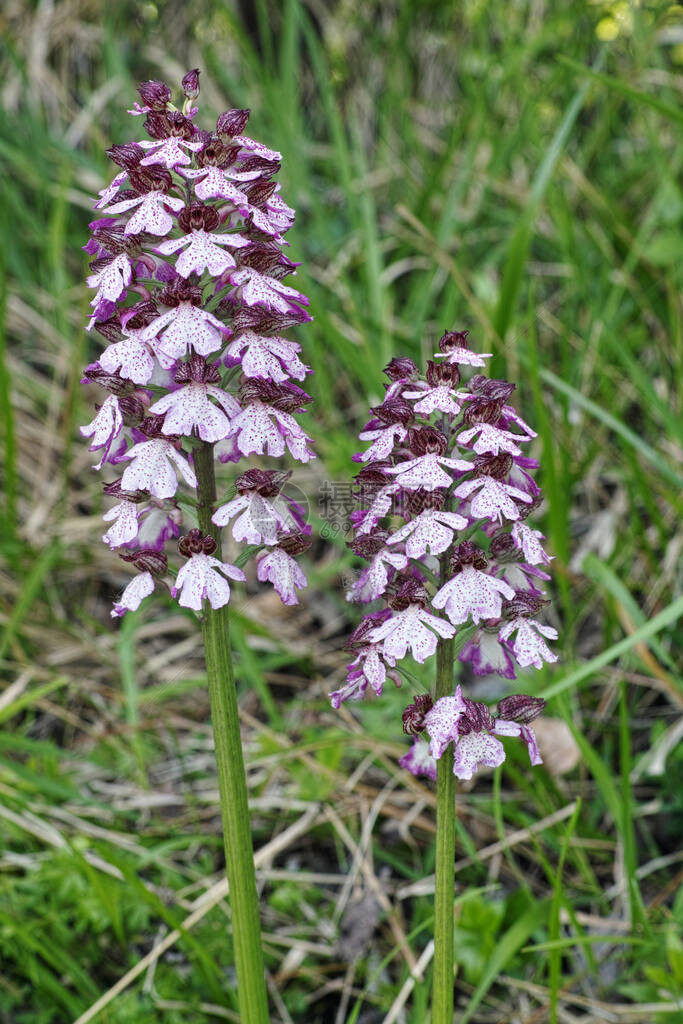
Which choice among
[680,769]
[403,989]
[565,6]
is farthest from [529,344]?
[565,6]

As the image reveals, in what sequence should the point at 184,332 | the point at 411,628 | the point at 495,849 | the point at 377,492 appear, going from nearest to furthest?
1. the point at 184,332
2. the point at 411,628
3. the point at 377,492
4. the point at 495,849

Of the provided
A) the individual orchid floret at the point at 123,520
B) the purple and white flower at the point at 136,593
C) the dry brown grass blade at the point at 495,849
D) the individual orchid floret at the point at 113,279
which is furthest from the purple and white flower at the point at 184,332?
the dry brown grass blade at the point at 495,849

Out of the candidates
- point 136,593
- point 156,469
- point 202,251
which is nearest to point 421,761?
point 136,593

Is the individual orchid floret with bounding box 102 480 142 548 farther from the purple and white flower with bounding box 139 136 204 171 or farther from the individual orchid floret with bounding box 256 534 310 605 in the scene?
the purple and white flower with bounding box 139 136 204 171

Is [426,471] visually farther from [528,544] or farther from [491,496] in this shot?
[528,544]

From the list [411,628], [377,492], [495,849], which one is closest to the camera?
[411,628]
